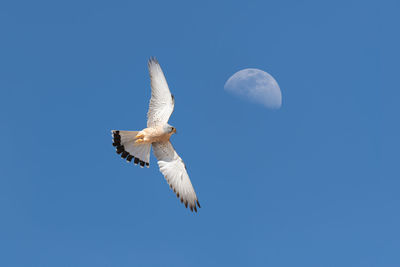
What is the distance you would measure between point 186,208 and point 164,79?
3.21 metres

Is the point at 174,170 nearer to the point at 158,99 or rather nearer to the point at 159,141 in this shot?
the point at 159,141

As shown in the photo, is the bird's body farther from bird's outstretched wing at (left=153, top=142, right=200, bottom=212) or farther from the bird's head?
bird's outstretched wing at (left=153, top=142, right=200, bottom=212)

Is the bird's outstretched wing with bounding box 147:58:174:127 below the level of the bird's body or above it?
above

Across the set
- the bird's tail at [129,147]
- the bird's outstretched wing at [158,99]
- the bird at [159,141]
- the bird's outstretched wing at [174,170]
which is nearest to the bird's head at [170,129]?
the bird at [159,141]

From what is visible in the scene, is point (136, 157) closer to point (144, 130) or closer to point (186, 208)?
point (144, 130)

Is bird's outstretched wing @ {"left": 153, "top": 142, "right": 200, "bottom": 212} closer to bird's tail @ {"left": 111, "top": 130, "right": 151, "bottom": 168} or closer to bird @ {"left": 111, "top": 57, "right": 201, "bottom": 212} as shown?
bird @ {"left": 111, "top": 57, "right": 201, "bottom": 212}

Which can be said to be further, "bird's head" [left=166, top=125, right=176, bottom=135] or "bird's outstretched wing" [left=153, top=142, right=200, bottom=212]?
"bird's outstretched wing" [left=153, top=142, right=200, bottom=212]

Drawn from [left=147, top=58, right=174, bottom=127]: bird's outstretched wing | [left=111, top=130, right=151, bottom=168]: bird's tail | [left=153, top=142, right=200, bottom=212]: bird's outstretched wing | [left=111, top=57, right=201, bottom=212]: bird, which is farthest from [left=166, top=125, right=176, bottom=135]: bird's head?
[left=111, top=130, right=151, bottom=168]: bird's tail

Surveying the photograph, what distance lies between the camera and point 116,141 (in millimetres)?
10258

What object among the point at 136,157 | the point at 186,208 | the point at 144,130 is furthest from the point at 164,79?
the point at 186,208

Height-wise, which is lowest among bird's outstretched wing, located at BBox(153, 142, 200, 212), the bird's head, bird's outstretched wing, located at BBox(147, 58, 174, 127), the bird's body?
bird's outstretched wing, located at BBox(153, 142, 200, 212)

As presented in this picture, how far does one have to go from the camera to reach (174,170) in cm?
1048

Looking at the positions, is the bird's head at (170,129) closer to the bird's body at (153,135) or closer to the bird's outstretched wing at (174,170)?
the bird's body at (153,135)

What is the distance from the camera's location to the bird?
10.1 m
